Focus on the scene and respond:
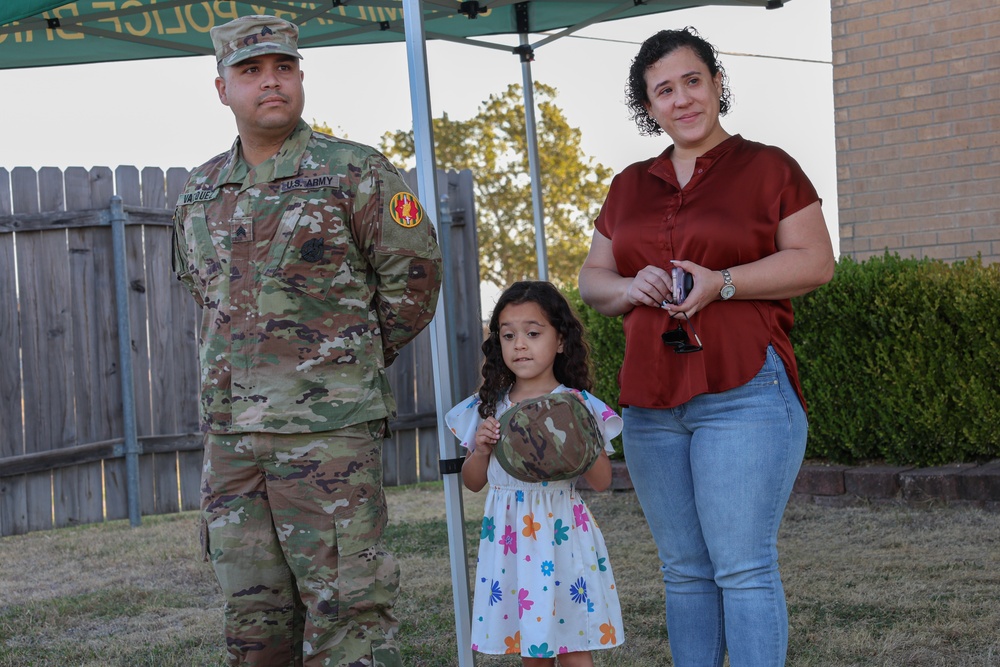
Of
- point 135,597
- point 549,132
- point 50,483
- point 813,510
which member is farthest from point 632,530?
point 549,132

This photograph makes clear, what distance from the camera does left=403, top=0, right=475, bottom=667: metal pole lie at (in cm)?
287

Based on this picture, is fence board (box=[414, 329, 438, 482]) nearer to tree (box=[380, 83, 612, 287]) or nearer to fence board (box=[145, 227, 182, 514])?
fence board (box=[145, 227, 182, 514])

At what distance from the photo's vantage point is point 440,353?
9.61 feet

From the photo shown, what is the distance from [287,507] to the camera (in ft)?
8.34

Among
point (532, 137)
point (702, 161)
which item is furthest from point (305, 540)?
point (532, 137)

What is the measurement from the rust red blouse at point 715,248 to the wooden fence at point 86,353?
13.4 feet

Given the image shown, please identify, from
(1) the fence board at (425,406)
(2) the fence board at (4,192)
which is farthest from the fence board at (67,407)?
(1) the fence board at (425,406)

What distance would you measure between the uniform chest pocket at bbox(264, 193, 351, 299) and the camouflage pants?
0.37 meters

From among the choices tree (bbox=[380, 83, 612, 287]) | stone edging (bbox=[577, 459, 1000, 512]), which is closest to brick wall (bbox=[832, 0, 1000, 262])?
stone edging (bbox=[577, 459, 1000, 512])

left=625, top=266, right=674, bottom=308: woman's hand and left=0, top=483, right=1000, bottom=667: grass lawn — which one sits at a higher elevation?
left=625, top=266, right=674, bottom=308: woman's hand

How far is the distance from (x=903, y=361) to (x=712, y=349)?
13.1 ft

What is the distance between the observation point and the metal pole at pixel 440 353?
2.87 metres

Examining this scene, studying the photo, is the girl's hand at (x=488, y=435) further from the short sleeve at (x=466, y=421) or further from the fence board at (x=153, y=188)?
the fence board at (x=153, y=188)

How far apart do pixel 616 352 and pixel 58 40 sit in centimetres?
421
